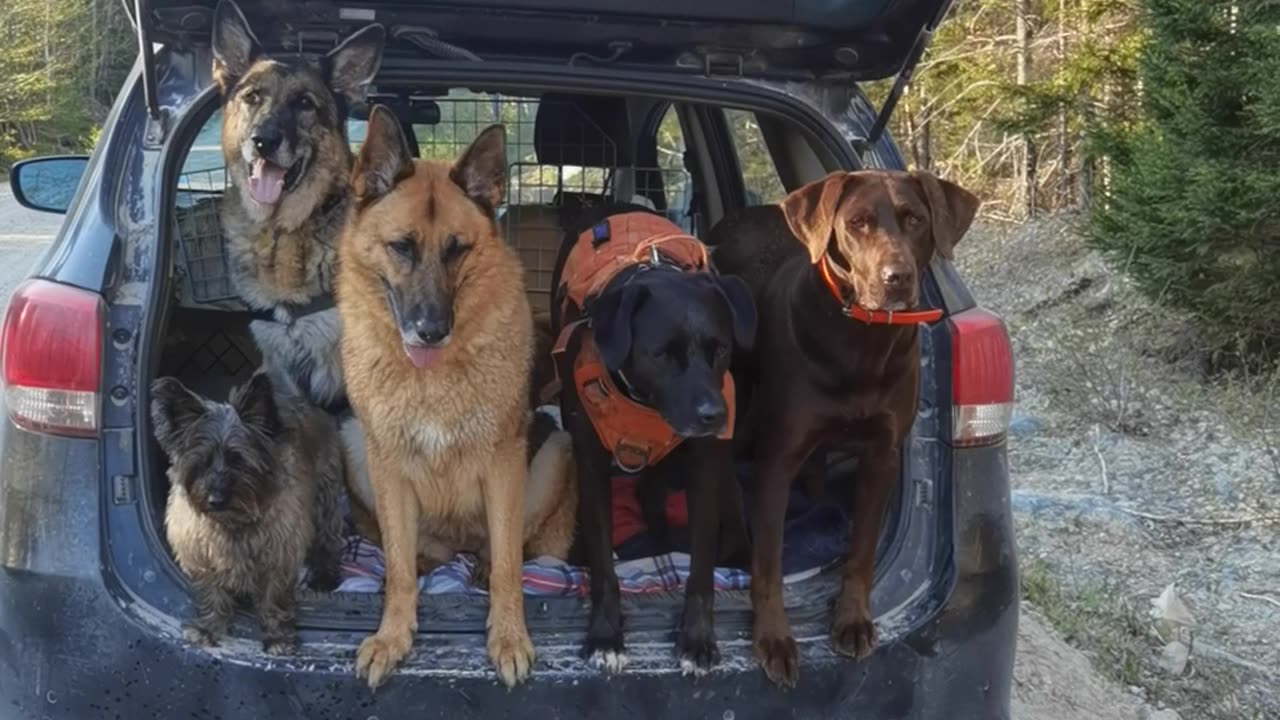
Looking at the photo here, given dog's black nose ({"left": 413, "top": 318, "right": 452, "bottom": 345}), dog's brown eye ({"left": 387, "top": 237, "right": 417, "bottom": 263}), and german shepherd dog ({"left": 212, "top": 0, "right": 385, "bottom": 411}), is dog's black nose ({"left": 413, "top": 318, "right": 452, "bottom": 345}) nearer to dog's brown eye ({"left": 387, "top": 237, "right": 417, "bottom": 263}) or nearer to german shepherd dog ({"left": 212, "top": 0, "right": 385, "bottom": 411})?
dog's brown eye ({"left": 387, "top": 237, "right": 417, "bottom": 263})

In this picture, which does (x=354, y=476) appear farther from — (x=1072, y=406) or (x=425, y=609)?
(x=1072, y=406)

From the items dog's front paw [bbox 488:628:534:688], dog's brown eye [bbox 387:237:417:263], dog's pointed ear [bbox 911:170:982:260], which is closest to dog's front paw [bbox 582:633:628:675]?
dog's front paw [bbox 488:628:534:688]

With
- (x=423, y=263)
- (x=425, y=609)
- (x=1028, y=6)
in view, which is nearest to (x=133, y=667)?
(x=425, y=609)

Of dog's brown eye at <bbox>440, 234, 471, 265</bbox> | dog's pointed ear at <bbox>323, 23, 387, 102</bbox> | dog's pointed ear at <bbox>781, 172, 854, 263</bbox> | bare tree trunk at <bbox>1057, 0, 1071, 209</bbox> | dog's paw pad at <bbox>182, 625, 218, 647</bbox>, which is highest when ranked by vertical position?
bare tree trunk at <bbox>1057, 0, 1071, 209</bbox>

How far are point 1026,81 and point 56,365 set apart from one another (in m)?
12.0

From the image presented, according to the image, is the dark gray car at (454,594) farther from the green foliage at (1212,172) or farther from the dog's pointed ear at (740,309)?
the green foliage at (1212,172)

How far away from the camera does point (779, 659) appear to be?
8.16 ft

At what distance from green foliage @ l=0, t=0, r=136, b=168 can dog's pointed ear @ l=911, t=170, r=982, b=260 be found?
3532cm

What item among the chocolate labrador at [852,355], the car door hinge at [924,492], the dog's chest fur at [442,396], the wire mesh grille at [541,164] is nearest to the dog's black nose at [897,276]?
the chocolate labrador at [852,355]

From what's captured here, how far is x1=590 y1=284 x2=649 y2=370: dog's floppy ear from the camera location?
2834 mm

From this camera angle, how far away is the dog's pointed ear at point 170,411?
8.59ft

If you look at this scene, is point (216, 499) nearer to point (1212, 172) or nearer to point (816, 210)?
point (816, 210)

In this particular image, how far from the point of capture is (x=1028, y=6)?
13.3 metres

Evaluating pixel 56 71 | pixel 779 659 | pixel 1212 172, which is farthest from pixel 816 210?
pixel 56 71
